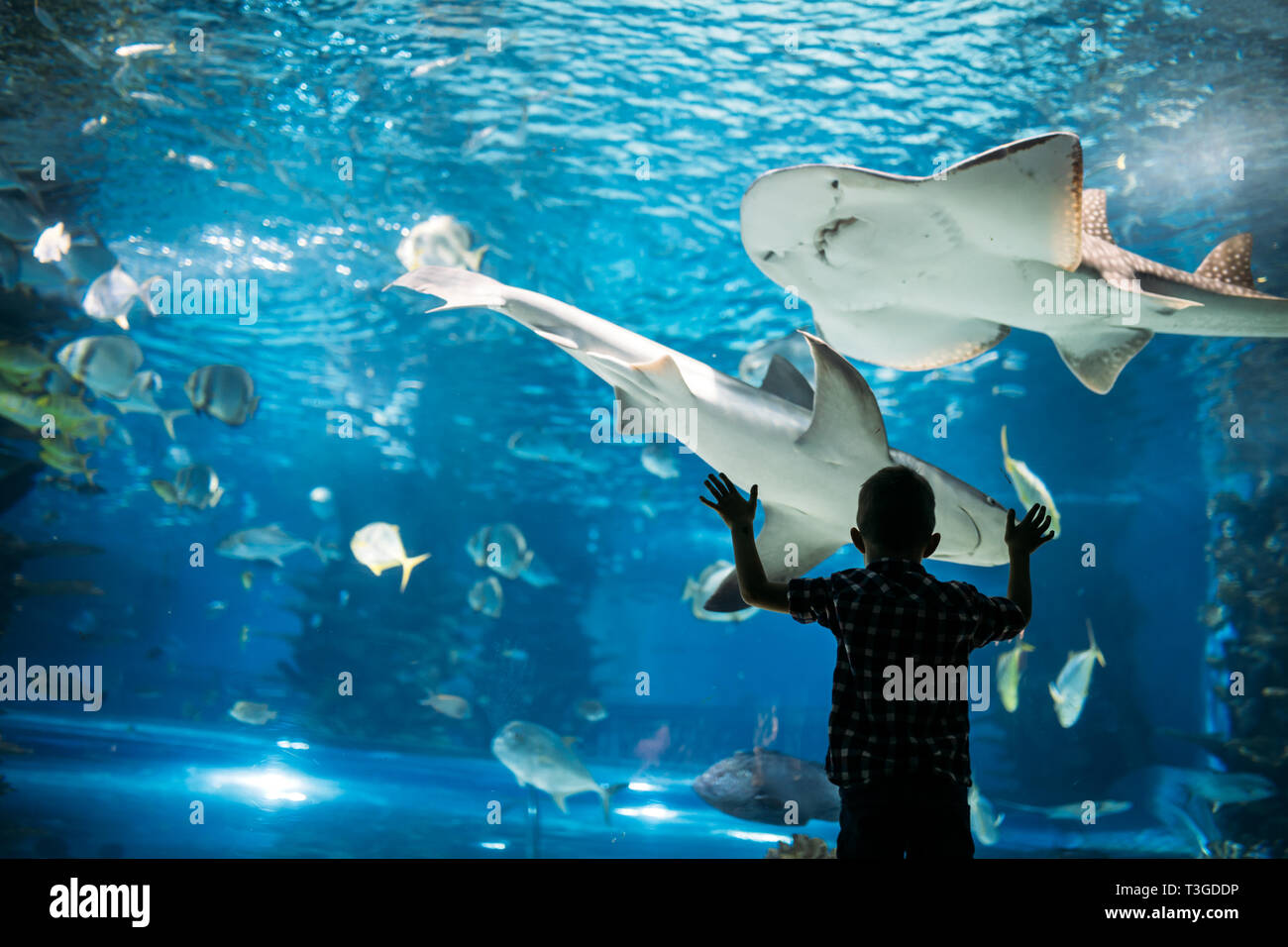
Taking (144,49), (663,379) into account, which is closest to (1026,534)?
(663,379)

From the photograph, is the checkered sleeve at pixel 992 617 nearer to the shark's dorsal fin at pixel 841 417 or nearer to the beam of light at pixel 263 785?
the shark's dorsal fin at pixel 841 417

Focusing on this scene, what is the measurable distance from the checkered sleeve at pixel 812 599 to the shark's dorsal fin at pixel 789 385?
1266 mm

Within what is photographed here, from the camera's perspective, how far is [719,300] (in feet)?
39.5

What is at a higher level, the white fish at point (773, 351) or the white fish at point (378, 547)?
the white fish at point (773, 351)

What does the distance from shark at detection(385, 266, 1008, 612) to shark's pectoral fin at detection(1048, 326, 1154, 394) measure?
1.22 metres

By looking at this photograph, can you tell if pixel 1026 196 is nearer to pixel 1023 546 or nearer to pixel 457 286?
pixel 1023 546

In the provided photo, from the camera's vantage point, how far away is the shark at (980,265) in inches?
106

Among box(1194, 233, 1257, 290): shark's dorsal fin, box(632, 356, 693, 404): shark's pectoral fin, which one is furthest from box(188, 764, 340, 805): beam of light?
box(1194, 233, 1257, 290): shark's dorsal fin

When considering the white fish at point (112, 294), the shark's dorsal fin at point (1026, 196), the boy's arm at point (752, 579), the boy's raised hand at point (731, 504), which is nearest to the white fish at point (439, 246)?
the white fish at point (112, 294)

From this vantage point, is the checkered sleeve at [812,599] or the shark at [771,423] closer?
the checkered sleeve at [812,599]

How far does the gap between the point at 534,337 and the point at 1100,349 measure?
12.3m

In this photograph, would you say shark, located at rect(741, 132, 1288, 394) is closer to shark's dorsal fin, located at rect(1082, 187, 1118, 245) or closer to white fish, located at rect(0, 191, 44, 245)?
shark's dorsal fin, located at rect(1082, 187, 1118, 245)

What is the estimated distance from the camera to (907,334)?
3820 mm

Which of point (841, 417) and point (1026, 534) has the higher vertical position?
point (841, 417)
